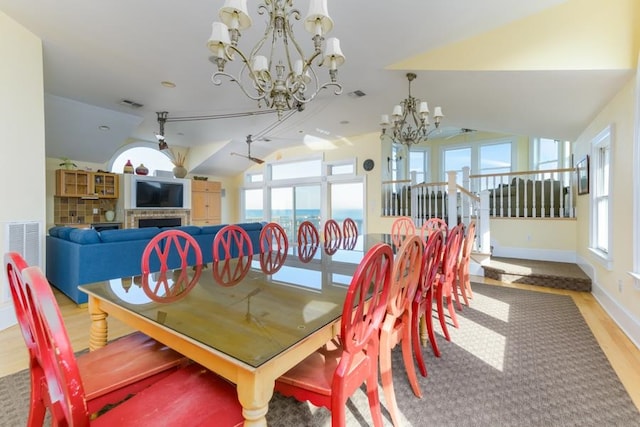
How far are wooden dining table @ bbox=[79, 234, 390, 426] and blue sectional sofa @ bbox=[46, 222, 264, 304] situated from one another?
2023 millimetres

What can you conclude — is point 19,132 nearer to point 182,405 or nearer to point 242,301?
point 242,301

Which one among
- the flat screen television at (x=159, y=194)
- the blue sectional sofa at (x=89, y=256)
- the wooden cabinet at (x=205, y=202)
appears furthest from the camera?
the wooden cabinet at (x=205, y=202)

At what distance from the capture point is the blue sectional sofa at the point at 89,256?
3096 millimetres

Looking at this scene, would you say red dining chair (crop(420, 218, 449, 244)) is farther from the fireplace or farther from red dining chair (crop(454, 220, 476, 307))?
the fireplace

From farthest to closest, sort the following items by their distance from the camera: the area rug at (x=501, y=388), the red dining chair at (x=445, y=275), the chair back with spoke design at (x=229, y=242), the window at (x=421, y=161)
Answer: the window at (x=421, y=161) → the red dining chair at (x=445, y=275) → the chair back with spoke design at (x=229, y=242) → the area rug at (x=501, y=388)

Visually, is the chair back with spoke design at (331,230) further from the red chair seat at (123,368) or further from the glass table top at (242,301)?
the red chair seat at (123,368)

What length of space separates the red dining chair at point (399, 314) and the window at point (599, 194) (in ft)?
10.1

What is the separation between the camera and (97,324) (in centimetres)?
146

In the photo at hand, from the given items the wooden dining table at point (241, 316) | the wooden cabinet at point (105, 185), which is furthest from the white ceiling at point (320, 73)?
the wooden dining table at point (241, 316)

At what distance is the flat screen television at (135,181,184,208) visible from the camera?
6418 mm

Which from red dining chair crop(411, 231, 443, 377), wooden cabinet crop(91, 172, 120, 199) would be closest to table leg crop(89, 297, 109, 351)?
red dining chair crop(411, 231, 443, 377)

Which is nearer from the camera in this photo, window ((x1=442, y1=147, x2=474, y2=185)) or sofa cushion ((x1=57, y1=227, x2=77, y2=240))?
sofa cushion ((x1=57, y1=227, x2=77, y2=240))

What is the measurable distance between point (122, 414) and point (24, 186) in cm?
306

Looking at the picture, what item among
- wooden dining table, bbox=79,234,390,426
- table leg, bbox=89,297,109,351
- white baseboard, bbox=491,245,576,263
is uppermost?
wooden dining table, bbox=79,234,390,426
